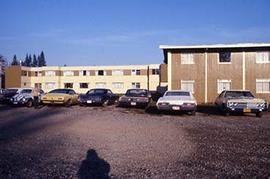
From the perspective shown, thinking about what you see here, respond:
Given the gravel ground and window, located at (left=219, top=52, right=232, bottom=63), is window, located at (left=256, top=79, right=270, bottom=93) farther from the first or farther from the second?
the gravel ground

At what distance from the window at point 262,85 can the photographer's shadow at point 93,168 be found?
23.7 metres

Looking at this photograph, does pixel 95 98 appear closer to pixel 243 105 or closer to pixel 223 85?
pixel 243 105

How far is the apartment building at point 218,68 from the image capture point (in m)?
28.7

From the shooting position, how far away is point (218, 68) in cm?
2920

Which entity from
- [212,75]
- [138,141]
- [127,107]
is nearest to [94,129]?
[138,141]

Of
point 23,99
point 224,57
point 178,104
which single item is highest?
point 224,57

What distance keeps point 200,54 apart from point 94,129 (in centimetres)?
1924

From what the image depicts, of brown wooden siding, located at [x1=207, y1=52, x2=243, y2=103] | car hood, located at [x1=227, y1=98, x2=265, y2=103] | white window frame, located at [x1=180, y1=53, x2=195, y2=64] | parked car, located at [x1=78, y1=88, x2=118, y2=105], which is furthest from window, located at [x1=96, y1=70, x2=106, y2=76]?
car hood, located at [x1=227, y1=98, x2=265, y2=103]

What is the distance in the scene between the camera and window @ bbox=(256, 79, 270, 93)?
94.2 ft

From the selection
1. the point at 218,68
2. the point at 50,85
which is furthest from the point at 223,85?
the point at 50,85

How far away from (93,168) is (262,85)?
82.0 ft

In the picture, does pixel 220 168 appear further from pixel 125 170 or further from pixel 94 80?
pixel 94 80

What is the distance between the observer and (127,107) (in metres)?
22.7

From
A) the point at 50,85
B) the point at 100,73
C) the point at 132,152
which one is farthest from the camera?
the point at 50,85
